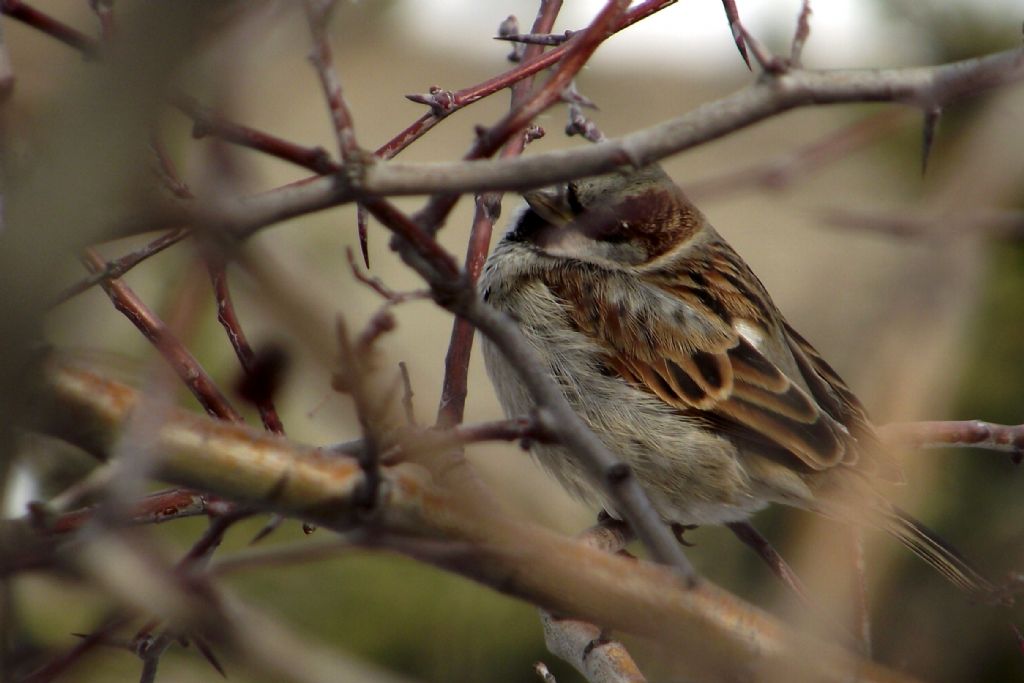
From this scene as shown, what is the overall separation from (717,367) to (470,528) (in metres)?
2.65

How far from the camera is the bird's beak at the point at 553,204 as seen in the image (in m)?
4.34

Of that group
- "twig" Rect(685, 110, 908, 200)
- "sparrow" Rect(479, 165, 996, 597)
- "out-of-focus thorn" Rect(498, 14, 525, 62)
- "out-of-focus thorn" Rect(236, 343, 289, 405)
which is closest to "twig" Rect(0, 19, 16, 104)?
"out-of-focus thorn" Rect(236, 343, 289, 405)

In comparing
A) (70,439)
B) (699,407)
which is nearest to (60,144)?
(70,439)

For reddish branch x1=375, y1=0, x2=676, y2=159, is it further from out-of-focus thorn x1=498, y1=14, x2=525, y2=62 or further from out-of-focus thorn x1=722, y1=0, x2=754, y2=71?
out-of-focus thorn x1=498, y1=14, x2=525, y2=62

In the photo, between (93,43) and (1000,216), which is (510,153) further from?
(1000,216)

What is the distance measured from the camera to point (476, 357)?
909cm

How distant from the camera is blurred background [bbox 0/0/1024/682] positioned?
1.48 metres

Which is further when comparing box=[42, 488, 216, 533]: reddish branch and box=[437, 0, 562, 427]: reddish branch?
box=[437, 0, 562, 427]: reddish branch

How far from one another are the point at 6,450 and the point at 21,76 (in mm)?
A: 1820

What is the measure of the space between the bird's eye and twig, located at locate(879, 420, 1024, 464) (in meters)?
1.38

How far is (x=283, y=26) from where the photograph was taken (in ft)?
5.94

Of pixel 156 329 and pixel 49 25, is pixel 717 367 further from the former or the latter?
pixel 49 25

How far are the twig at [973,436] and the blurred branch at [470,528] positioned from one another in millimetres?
2076

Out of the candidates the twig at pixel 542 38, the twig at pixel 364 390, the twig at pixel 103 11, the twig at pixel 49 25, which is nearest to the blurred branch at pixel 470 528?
the twig at pixel 364 390
